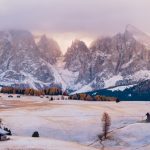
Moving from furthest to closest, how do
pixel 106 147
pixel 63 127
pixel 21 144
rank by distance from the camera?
pixel 63 127 < pixel 106 147 < pixel 21 144

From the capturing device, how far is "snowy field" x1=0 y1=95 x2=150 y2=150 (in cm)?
12379

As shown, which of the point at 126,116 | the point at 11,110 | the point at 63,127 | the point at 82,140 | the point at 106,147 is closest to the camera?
the point at 106,147

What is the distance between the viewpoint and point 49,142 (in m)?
124

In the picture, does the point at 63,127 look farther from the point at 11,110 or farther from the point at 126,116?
the point at 11,110

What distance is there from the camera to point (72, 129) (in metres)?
154

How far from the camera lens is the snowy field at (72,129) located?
Result: 124 metres

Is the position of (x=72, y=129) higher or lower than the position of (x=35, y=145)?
higher

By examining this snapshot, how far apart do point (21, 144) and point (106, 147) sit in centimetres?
2356

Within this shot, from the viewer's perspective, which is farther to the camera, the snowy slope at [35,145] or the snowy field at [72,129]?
the snowy field at [72,129]

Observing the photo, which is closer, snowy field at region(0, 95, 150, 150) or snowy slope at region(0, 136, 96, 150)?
snowy slope at region(0, 136, 96, 150)

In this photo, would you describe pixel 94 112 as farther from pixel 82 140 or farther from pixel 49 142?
pixel 49 142

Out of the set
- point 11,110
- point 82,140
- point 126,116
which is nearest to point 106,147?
point 82,140

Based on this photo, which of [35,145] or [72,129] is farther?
[72,129]

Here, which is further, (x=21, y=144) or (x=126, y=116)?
(x=126, y=116)
